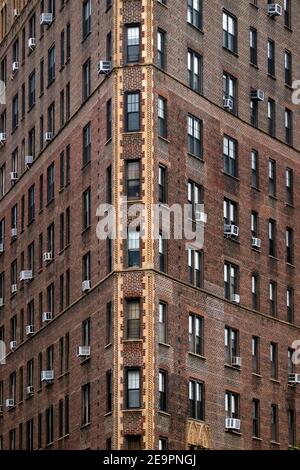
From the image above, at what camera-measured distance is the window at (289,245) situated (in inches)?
4382

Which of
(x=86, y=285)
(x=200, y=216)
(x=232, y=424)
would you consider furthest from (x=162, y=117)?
(x=232, y=424)

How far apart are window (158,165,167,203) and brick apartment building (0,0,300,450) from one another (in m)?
0.14

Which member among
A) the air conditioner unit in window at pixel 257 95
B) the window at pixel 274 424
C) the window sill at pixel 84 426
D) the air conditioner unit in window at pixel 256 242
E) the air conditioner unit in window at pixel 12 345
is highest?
the air conditioner unit in window at pixel 257 95

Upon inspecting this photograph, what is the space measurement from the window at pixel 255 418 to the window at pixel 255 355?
5.82 feet

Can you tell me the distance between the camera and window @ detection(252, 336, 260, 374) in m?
106

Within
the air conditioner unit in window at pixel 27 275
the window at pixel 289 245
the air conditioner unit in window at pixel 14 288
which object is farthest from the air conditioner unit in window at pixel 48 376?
the window at pixel 289 245

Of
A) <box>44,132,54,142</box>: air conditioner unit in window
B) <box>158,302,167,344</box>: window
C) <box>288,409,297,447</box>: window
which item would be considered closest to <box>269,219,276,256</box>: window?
<box>288,409,297,447</box>: window

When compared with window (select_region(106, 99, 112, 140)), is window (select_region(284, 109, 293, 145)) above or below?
above

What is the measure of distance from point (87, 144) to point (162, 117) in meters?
6.58

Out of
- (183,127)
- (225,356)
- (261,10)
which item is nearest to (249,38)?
(261,10)

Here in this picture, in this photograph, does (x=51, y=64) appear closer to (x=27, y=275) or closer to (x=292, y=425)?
(x=27, y=275)

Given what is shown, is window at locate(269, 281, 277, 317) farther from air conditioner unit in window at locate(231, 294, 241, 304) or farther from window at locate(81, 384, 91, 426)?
window at locate(81, 384, 91, 426)

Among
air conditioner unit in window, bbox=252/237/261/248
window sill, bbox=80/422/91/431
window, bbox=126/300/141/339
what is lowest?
window sill, bbox=80/422/91/431

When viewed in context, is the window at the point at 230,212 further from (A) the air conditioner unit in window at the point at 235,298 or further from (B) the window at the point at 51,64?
(B) the window at the point at 51,64
